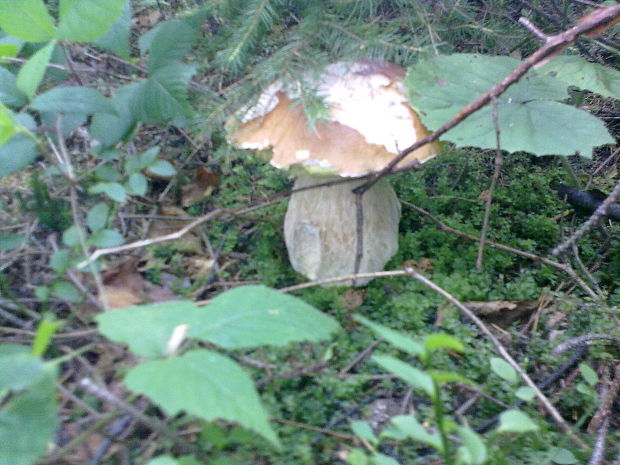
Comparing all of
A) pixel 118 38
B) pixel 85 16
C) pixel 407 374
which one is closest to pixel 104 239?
pixel 85 16

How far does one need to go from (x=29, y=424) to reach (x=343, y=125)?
107 cm

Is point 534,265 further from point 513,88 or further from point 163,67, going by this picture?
point 163,67

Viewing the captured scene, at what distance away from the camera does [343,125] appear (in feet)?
4.71

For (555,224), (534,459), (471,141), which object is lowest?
(534,459)

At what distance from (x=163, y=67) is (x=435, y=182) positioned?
1394 mm

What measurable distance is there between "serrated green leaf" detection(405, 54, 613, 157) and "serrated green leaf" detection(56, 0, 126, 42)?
36.2 inches

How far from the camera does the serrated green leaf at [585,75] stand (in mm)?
1769

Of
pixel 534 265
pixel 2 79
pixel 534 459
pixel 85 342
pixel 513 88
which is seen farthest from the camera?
pixel 534 265

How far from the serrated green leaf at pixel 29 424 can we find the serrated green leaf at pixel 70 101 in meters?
0.81

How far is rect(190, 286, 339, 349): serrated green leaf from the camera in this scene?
2.93 ft

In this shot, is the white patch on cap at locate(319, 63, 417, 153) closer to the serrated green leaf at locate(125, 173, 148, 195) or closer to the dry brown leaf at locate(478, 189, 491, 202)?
the serrated green leaf at locate(125, 173, 148, 195)

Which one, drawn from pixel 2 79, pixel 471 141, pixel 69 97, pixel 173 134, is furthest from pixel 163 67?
pixel 471 141

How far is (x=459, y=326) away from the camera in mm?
1513

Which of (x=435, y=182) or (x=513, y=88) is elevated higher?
(x=513, y=88)
